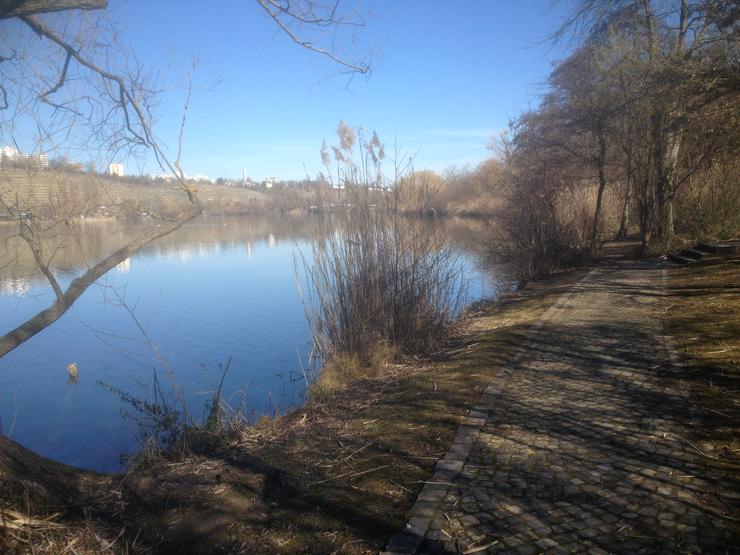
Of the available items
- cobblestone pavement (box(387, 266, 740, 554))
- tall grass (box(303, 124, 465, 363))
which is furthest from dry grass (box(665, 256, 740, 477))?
tall grass (box(303, 124, 465, 363))

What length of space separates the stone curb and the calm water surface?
2.59 m

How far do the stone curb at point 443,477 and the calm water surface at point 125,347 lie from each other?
259cm

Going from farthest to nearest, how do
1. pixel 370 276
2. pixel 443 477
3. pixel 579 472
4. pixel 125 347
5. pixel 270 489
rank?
pixel 125 347, pixel 370 276, pixel 270 489, pixel 443 477, pixel 579 472

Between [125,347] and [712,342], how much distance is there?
8962 mm

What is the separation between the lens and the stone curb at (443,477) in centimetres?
A: 273

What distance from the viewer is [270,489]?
3541 millimetres

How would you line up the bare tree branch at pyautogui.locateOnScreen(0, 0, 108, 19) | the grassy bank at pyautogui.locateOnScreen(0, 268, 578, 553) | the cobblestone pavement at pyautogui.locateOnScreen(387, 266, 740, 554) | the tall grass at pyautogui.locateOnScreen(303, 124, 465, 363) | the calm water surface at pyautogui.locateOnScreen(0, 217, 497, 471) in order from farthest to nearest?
the tall grass at pyautogui.locateOnScreen(303, 124, 465, 363)
the calm water surface at pyautogui.locateOnScreen(0, 217, 497, 471)
the bare tree branch at pyautogui.locateOnScreen(0, 0, 108, 19)
the grassy bank at pyautogui.locateOnScreen(0, 268, 578, 553)
the cobblestone pavement at pyautogui.locateOnScreen(387, 266, 740, 554)

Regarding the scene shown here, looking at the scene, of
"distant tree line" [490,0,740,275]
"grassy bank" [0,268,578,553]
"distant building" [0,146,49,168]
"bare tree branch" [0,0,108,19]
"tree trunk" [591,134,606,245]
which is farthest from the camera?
"tree trunk" [591,134,606,245]

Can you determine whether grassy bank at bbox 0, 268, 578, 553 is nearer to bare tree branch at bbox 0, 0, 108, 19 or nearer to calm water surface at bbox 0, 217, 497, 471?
calm water surface at bbox 0, 217, 497, 471

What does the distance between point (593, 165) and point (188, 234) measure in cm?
1854

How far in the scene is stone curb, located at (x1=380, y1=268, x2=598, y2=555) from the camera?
2.73 m

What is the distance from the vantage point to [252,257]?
1941 cm

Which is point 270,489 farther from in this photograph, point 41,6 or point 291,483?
point 41,6

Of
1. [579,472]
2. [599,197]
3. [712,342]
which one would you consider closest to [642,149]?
[599,197]
